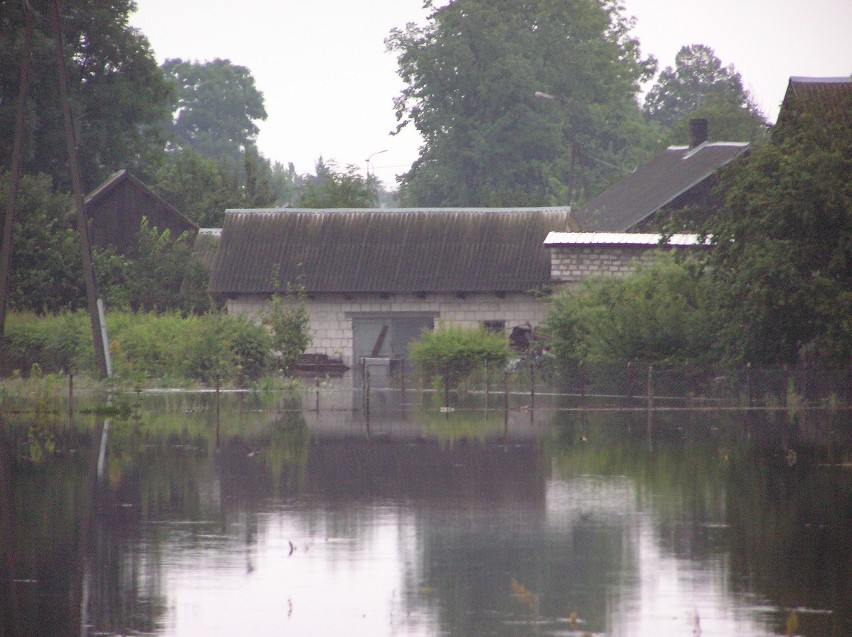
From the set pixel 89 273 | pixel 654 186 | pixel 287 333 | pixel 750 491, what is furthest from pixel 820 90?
pixel 750 491

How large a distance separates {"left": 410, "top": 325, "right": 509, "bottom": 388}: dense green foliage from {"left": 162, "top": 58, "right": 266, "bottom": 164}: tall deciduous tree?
92289mm

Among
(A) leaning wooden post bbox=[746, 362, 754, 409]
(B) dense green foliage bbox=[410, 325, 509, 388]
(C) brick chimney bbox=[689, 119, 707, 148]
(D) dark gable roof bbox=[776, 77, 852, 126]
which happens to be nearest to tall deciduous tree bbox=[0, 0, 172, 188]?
(C) brick chimney bbox=[689, 119, 707, 148]

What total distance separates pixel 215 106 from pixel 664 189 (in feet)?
259

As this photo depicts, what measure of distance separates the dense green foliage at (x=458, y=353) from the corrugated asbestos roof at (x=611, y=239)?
26.4ft

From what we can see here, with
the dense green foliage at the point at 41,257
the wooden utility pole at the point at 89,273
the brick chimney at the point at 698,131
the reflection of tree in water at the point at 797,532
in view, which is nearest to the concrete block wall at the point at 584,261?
the wooden utility pole at the point at 89,273

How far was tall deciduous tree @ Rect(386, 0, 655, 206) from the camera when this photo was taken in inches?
3420

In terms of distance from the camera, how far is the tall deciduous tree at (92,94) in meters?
67.1

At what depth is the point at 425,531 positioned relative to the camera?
15523 millimetres

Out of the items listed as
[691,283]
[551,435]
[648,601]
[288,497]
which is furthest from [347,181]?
[648,601]

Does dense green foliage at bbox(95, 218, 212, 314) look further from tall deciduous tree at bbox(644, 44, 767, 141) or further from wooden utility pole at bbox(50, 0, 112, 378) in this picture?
tall deciduous tree at bbox(644, 44, 767, 141)

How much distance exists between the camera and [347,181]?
74.6 meters

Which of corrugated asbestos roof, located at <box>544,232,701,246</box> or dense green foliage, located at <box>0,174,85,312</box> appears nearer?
corrugated asbestos roof, located at <box>544,232,701,246</box>

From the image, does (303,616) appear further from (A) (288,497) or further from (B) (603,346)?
(B) (603,346)

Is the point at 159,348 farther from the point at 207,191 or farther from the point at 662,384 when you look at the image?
the point at 207,191
